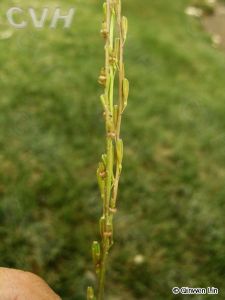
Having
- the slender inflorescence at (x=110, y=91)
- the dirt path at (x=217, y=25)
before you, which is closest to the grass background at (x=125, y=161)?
the dirt path at (x=217, y=25)

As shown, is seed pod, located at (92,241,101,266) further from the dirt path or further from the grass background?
the dirt path

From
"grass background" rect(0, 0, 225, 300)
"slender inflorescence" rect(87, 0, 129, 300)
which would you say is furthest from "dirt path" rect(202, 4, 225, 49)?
"slender inflorescence" rect(87, 0, 129, 300)

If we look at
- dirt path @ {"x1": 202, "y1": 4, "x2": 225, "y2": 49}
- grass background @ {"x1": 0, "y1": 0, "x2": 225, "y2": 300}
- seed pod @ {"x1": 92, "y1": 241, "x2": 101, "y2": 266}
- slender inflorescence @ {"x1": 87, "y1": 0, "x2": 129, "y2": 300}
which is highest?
slender inflorescence @ {"x1": 87, "y1": 0, "x2": 129, "y2": 300}

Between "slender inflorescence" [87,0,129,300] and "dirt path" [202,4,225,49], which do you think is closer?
"slender inflorescence" [87,0,129,300]

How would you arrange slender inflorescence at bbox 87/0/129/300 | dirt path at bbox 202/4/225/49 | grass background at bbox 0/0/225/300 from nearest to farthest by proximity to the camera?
slender inflorescence at bbox 87/0/129/300
grass background at bbox 0/0/225/300
dirt path at bbox 202/4/225/49

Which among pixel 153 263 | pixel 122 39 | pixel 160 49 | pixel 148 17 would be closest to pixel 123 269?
pixel 153 263

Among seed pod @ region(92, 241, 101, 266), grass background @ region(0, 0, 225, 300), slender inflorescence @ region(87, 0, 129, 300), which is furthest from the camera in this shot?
grass background @ region(0, 0, 225, 300)
